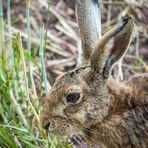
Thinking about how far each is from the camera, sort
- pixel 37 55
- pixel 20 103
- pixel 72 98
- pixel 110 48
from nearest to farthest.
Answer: pixel 110 48
pixel 72 98
pixel 20 103
pixel 37 55

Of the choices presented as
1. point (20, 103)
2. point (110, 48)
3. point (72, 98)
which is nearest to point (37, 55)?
point (20, 103)

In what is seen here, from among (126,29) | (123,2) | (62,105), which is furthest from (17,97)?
(123,2)

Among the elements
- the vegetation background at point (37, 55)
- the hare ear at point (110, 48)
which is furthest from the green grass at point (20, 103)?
the hare ear at point (110, 48)

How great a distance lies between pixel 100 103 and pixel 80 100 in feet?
0.47

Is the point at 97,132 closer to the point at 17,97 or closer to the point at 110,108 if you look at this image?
the point at 110,108

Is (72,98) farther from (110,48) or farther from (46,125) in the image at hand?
(110,48)

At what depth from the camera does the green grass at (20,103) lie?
506cm

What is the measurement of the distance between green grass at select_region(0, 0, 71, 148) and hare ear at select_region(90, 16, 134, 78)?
0.75m

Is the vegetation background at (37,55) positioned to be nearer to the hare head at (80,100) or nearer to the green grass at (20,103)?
the green grass at (20,103)

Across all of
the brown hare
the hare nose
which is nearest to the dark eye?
the brown hare

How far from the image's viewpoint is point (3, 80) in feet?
17.6

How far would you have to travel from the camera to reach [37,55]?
654cm

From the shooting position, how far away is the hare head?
→ 4.56 meters

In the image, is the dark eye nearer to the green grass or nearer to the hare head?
the hare head
